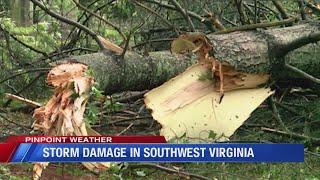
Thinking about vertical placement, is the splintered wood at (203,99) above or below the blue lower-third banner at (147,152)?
above

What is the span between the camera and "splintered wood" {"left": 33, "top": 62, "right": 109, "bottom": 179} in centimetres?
334

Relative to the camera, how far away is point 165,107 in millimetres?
3914

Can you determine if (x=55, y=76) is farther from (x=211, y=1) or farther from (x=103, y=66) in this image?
(x=211, y=1)

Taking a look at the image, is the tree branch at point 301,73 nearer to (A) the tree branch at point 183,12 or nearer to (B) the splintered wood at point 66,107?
(A) the tree branch at point 183,12

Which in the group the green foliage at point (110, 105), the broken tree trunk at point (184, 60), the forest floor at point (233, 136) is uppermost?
the broken tree trunk at point (184, 60)


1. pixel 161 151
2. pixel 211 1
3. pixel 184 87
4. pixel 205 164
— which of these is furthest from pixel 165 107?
pixel 211 1

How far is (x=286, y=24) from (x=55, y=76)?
2115 mm

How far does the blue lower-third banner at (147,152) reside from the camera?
10.00 ft

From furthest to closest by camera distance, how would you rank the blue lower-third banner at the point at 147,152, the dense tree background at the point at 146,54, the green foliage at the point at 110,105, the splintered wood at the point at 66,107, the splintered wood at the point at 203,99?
the green foliage at the point at 110,105
the dense tree background at the point at 146,54
the splintered wood at the point at 203,99
the splintered wood at the point at 66,107
the blue lower-third banner at the point at 147,152

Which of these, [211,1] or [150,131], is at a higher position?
[211,1]

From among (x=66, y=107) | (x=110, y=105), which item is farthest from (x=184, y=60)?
(x=66, y=107)

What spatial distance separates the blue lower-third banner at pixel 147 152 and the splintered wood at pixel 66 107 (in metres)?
0.23

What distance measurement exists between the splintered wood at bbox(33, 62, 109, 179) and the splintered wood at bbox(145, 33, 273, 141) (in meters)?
0.60

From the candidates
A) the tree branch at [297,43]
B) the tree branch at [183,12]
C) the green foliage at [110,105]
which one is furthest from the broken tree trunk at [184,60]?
the tree branch at [183,12]
